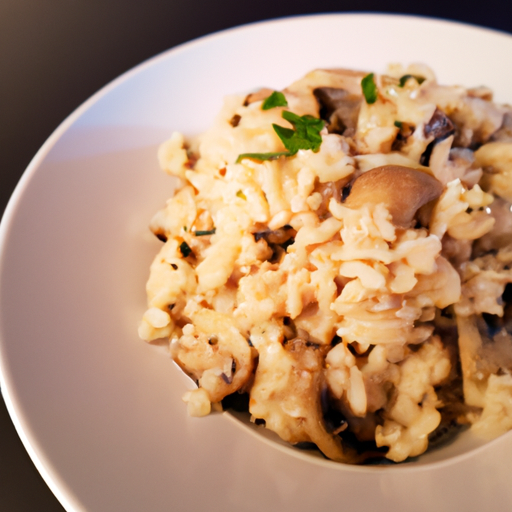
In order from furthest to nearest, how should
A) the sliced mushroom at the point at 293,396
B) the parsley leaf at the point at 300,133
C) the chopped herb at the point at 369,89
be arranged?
the chopped herb at the point at 369,89
the parsley leaf at the point at 300,133
the sliced mushroom at the point at 293,396

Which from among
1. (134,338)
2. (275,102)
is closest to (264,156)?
(275,102)

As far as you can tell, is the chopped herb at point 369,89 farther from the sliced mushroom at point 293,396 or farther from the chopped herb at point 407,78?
the sliced mushroom at point 293,396

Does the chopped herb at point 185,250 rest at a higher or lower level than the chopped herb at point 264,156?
lower

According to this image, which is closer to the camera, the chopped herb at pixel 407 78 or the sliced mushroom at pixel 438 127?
the sliced mushroom at pixel 438 127

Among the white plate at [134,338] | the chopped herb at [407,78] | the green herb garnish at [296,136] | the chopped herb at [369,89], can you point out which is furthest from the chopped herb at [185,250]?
the chopped herb at [407,78]

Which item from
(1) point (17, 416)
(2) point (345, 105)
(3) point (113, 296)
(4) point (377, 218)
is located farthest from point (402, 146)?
(1) point (17, 416)

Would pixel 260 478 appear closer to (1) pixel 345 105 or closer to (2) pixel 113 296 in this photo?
(2) pixel 113 296

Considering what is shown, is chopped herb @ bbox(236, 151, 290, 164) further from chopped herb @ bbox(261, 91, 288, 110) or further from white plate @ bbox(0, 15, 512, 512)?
white plate @ bbox(0, 15, 512, 512)
